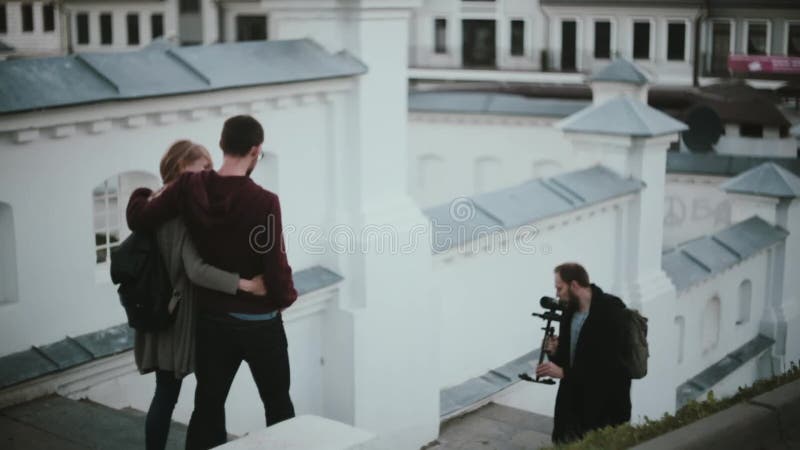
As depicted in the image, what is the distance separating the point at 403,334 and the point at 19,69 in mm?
4017

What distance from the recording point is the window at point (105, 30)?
5397 cm

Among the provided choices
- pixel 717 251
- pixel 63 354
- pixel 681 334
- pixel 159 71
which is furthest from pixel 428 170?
pixel 63 354

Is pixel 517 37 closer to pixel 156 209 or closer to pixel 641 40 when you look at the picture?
pixel 641 40

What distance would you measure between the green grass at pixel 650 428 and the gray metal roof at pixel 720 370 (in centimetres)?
679

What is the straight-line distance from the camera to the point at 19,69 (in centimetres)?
689

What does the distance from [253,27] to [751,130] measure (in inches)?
1119

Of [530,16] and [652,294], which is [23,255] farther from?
[530,16]

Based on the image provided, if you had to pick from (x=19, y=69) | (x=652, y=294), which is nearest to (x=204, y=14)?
(x=652, y=294)

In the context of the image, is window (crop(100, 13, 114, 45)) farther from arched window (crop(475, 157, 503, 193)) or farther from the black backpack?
the black backpack

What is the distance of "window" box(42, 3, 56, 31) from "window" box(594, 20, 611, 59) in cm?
2483

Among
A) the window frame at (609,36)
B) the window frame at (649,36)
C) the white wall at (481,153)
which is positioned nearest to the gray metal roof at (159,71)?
the white wall at (481,153)

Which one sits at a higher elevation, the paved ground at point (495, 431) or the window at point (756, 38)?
the window at point (756, 38)

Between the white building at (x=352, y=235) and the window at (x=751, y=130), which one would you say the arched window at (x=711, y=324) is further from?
the window at (x=751, y=130)

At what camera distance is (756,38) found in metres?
42.1
